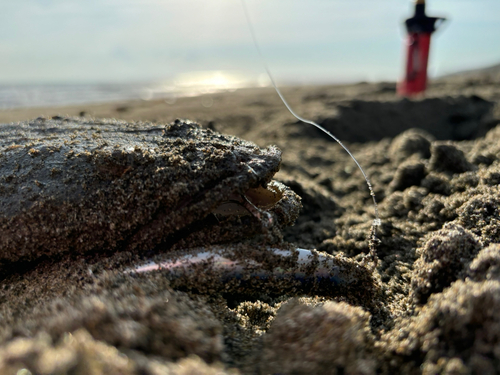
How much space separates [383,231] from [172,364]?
5.53 ft

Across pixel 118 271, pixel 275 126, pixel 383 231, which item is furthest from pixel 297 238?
pixel 275 126

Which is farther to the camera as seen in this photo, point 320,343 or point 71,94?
point 71,94

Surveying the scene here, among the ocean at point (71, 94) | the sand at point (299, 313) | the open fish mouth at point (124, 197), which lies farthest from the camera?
the ocean at point (71, 94)

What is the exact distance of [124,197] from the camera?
1520 millimetres

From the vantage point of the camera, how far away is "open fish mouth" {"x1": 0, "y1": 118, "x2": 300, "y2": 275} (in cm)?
151

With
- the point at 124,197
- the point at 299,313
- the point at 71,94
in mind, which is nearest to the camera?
the point at 299,313

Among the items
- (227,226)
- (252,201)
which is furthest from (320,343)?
(252,201)

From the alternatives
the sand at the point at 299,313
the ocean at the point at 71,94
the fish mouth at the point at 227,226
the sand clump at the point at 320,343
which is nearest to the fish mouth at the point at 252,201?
the fish mouth at the point at 227,226

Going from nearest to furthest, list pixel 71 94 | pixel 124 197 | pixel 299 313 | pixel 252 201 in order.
Result: pixel 299 313 → pixel 124 197 → pixel 252 201 → pixel 71 94

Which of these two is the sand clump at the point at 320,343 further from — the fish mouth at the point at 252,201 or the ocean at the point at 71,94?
the ocean at the point at 71,94

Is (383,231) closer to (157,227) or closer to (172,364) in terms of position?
(157,227)

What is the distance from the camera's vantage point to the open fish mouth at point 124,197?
151 centimetres

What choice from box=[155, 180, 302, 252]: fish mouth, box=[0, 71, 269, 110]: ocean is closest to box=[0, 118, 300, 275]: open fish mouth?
box=[155, 180, 302, 252]: fish mouth

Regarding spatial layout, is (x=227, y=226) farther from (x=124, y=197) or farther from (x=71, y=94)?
(x=71, y=94)
